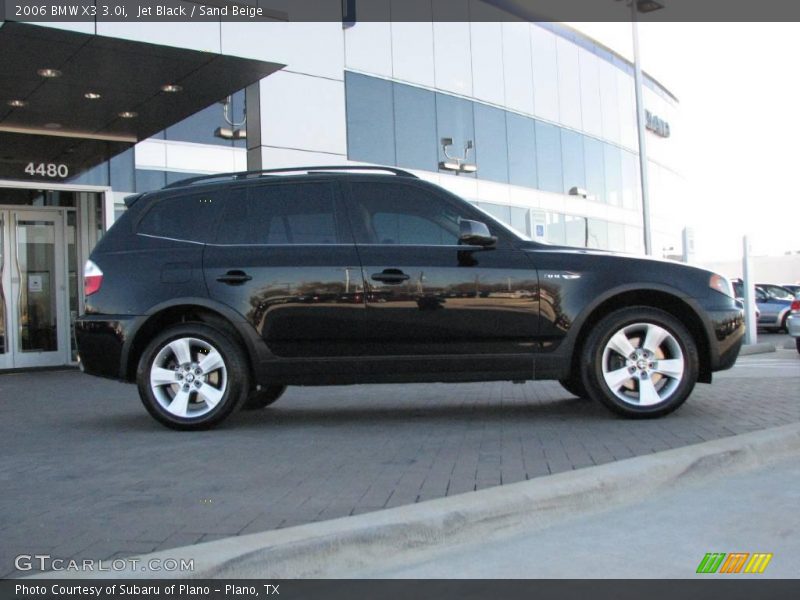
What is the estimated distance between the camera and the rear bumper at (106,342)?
6.12m

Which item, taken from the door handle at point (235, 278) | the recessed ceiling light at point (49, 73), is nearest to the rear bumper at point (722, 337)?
the door handle at point (235, 278)

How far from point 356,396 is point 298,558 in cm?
514

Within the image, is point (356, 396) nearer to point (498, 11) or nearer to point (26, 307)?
point (26, 307)

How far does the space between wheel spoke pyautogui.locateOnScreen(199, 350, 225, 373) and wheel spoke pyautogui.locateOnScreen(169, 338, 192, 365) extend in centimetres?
12

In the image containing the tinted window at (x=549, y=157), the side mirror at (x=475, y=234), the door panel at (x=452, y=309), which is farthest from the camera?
the tinted window at (x=549, y=157)

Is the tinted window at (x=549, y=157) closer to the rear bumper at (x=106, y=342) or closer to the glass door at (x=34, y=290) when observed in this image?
the glass door at (x=34, y=290)

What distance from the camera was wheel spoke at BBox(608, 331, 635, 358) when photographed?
5.98 metres

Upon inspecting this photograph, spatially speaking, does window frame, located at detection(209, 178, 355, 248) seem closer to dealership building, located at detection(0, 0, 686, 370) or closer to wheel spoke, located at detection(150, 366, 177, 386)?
wheel spoke, located at detection(150, 366, 177, 386)

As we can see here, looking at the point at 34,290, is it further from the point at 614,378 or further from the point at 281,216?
the point at 614,378

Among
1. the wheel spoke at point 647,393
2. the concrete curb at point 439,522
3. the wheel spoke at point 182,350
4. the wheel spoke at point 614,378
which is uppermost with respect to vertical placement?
the wheel spoke at point 182,350

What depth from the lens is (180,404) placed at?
609 centimetres

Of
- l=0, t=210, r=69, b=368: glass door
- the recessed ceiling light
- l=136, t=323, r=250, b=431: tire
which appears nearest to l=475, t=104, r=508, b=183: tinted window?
l=0, t=210, r=69, b=368: glass door

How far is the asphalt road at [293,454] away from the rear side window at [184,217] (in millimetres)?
1508

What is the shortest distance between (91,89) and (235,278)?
19.3 feet
